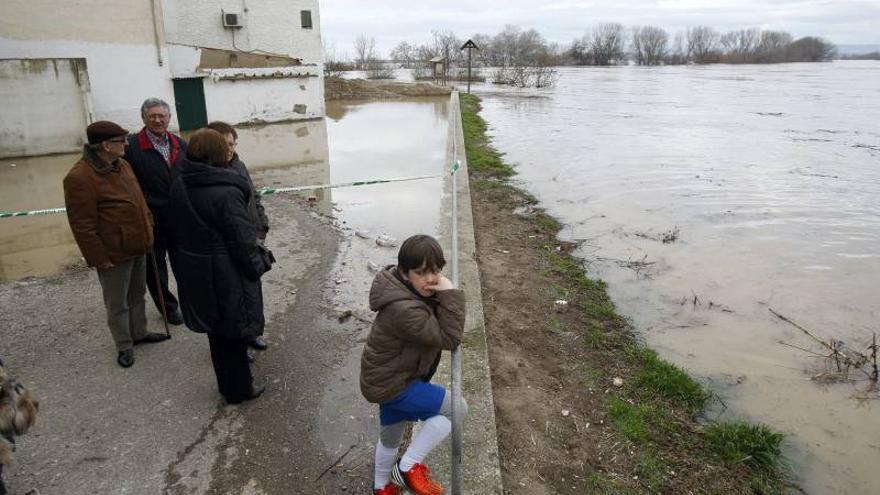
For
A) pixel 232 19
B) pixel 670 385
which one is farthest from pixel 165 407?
pixel 232 19

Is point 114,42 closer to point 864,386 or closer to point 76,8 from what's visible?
point 76,8


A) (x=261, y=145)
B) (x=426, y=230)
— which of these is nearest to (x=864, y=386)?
(x=426, y=230)

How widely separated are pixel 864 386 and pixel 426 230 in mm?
5102

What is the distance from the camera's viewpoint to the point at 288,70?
2003 cm

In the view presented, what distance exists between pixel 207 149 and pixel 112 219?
51.6 inches

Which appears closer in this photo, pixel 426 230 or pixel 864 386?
pixel 864 386

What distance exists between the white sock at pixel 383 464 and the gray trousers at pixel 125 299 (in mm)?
2490

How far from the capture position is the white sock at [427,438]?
2.83 m

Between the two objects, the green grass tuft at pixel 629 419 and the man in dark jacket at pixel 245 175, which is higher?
the man in dark jacket at pixel 245 175

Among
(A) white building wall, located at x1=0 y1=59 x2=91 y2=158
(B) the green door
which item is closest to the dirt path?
(A) white building wall, located at x1=0 y1=59 x2=91 y2=158

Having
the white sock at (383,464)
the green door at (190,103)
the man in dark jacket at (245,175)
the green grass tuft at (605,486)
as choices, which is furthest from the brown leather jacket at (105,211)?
the green door at (190,103)

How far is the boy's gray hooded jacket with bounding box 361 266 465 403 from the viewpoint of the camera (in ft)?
8.36

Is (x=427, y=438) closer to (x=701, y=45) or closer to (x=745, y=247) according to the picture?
(x=745, y=247)

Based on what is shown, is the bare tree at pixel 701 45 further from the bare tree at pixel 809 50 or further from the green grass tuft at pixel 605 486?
the green grass tuft at pixel 605 486
